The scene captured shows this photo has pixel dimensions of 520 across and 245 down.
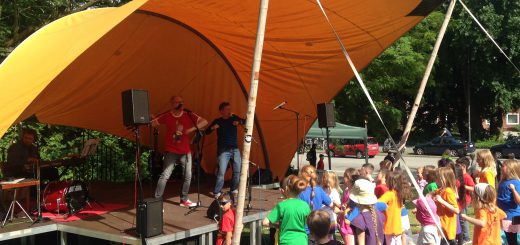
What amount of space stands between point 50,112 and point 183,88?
2.88 meters

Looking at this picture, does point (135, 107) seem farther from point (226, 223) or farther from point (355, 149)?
point (355, 149)

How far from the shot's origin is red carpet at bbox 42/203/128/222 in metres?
6.79

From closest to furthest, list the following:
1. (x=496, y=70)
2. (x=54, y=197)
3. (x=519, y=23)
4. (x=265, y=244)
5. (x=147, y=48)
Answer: (x=54, y=197), (x=265, y=244), (x=147, y=48), (x=519, y=23), (x=496, y=70)

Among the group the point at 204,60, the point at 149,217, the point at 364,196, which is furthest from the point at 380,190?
the point at 204,60

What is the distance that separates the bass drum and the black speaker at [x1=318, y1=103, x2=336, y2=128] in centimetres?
424

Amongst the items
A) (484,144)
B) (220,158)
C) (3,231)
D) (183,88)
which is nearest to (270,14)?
(220,158)

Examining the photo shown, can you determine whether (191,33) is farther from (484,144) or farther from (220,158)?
(484,144)

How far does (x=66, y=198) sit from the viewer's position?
7148 millimetres

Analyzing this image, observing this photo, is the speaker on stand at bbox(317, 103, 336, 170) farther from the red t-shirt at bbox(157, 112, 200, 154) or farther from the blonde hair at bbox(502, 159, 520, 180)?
the blonde hair at bbox(502, 159, 520, 180)

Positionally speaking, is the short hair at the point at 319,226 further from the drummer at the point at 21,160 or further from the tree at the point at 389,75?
the tree at the point at 389,75

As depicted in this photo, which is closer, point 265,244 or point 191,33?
point 265,244

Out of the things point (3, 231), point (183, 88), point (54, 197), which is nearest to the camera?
point (3, 231)

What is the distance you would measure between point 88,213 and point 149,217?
1922 mm

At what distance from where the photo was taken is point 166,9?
28.1 feet
